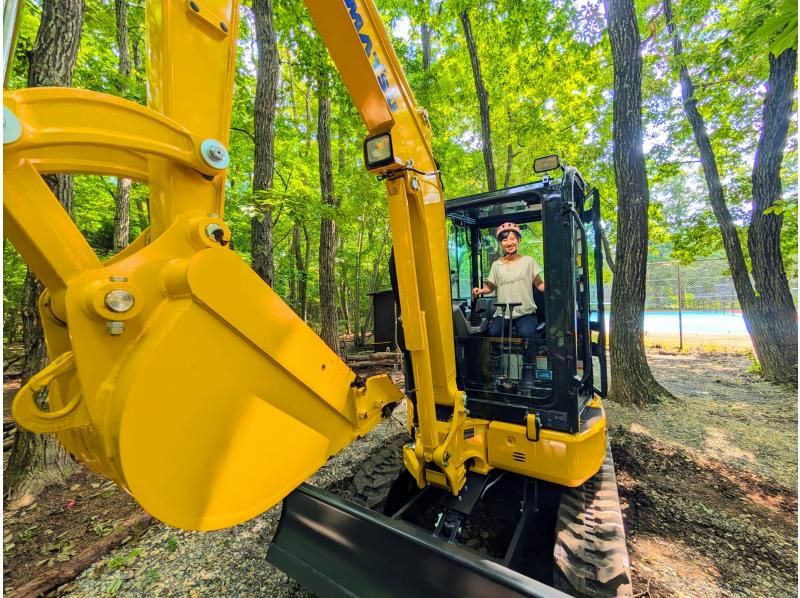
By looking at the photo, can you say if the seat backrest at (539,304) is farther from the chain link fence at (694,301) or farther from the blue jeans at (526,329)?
the chain link fence at (694,301)

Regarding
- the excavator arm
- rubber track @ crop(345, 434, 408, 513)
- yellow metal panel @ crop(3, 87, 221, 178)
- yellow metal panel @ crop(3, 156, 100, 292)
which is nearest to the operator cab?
rubber track @ crop(345, 434, 408, 513)

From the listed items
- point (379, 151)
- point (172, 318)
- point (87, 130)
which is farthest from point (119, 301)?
point (379, 151)

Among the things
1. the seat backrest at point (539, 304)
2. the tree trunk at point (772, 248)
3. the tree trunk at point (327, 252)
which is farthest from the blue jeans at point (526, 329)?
the tree trunk at point (772, 248)

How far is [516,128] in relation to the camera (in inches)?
427

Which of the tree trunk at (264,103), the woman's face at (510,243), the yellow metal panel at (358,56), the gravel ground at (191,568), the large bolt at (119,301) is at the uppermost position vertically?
the tree trunk at (264,103)

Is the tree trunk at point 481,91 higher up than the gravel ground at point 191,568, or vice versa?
the tree trunk at point 481,91

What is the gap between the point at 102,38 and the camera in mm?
7742

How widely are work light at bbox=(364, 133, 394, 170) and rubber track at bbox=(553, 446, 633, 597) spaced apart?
2418 millimetres

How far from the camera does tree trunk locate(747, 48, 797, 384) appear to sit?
6.98 metres

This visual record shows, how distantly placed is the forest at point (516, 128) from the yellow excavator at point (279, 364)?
2.01 metres

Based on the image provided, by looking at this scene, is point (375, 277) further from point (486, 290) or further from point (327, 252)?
point (486, 290)

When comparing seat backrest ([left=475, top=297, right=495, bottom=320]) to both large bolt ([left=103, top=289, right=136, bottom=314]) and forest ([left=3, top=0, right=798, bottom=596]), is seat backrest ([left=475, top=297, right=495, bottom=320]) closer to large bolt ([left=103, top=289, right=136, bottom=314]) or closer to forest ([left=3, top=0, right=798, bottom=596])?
forest ([left=3, top=0, right=798, bottom=596])

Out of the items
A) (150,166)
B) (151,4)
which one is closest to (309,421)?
(150,166)

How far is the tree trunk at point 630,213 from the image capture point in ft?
20.0
